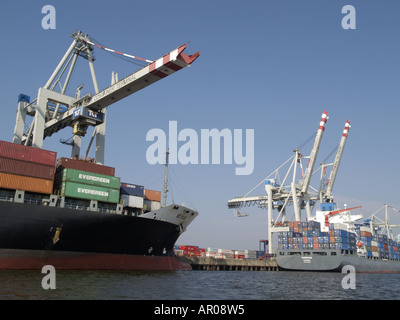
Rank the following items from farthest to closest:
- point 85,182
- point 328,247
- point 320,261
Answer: point 328,247
point 320,261
point 85,182

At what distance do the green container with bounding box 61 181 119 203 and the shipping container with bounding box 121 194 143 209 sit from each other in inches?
83.5

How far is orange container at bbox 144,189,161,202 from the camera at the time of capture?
44.4 m

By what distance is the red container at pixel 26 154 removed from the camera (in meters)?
32.4

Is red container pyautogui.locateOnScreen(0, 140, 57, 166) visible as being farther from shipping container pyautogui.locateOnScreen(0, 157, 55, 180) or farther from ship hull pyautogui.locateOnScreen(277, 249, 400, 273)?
ship hull pyautogui.locateOnScreen(277, 249, 400, 273)

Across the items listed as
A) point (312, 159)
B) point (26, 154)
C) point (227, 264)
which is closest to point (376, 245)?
point (312, 159)

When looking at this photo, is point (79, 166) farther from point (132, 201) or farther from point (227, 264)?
Result: point (227, 264)

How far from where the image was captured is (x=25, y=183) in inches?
1280

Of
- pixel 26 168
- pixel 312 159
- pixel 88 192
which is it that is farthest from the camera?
pixel 312 159

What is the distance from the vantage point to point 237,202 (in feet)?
270

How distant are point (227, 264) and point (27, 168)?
1825 inches

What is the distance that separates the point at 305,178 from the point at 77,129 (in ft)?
162

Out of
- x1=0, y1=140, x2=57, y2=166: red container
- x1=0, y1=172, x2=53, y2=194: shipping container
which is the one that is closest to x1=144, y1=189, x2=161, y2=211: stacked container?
x1=0, y1=140, x2=57, y2=166: red container

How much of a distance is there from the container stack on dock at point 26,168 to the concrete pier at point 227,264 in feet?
113
